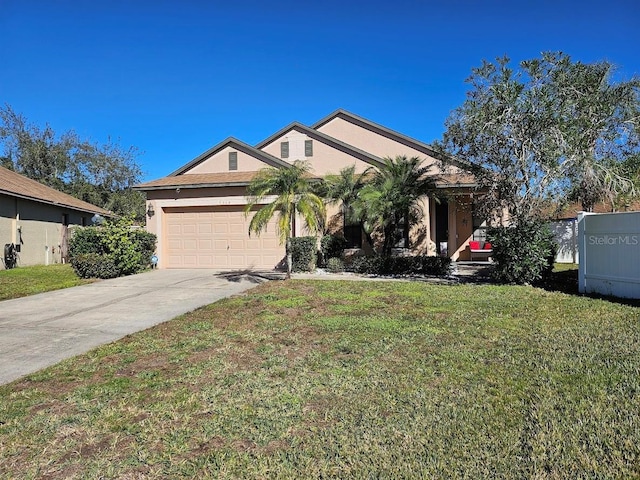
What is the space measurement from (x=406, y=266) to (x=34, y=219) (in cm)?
1729

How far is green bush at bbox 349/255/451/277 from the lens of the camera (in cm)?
1271

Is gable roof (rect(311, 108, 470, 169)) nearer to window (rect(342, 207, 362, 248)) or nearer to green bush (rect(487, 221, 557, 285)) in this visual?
window (rect(342, 207, 362, 248))

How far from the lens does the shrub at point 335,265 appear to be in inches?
539

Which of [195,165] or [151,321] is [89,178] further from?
[151,321]

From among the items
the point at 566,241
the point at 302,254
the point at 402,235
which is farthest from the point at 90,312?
the point at 566,241

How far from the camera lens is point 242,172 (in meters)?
16.6

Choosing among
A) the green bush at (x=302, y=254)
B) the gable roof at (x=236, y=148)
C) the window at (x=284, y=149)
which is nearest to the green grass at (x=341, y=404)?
the green bush at (x=302, y=254)

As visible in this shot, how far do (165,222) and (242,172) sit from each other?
383cm

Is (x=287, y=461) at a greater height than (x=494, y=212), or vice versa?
(x=494, y=212)

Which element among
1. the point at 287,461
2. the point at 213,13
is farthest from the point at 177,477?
the point at 213,13

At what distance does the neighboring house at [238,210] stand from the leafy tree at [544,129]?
3211 millimetres

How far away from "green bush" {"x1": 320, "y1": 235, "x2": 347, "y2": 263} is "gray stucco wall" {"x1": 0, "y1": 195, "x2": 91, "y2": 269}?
13.4 meters

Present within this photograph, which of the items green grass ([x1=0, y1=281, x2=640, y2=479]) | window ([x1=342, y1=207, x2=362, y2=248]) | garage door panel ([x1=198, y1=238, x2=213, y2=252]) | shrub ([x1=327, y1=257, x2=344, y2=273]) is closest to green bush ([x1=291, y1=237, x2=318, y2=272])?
shrub ([x1=327, y1=257, x2=344, y2=273])

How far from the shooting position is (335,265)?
13.7 m
